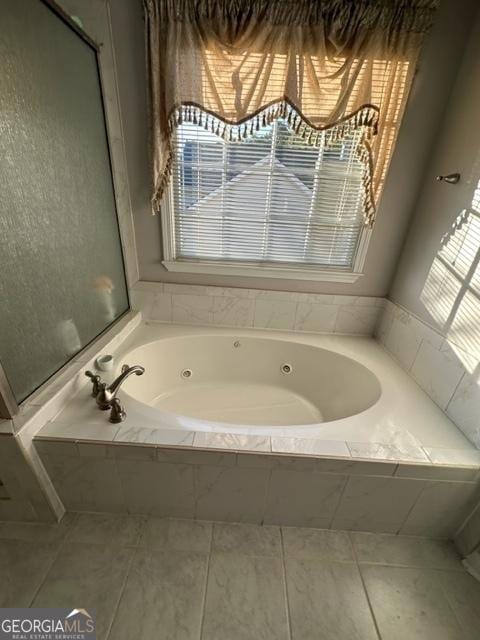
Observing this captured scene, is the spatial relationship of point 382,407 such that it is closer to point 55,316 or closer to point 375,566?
point 375,566

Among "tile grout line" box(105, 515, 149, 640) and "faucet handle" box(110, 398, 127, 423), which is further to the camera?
"faucet handle" box(110, 398, 127, 423)

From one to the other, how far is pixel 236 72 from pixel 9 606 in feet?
7.80

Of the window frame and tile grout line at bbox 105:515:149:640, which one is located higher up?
the window frame

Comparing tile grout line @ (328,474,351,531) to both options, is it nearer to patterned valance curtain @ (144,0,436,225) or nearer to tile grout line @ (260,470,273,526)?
tile grout line @ (260,470,273,526)

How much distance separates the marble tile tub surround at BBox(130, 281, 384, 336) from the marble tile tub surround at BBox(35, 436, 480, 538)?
99cm

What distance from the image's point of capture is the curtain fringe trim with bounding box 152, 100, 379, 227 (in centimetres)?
130

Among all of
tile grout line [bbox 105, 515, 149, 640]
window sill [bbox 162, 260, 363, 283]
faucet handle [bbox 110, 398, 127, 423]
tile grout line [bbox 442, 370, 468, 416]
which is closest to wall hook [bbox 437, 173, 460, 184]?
window sill [bbox 162, 260, 363, 283]

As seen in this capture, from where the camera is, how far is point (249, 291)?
5.84 feet

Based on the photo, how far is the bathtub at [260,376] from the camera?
4.98 ft

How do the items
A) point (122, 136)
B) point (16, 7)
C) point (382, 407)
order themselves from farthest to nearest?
point (122, 136)
point (382, 407)
point (16, 7)

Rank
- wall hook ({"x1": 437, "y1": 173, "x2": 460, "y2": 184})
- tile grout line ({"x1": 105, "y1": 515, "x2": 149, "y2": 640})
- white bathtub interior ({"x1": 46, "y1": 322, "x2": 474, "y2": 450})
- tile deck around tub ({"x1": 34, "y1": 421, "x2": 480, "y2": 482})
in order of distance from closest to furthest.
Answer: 1. tile grout line ({"x1": 105, "y1": 515, "x2": 149, "y2": 640})
2. tile deck around tub ({"x1": 34, "y1": 421, "x2": 480, "y2": 482})
3. wall hook ({"x1": 437, "y1": 173, "x2": 460, "y2": 184})
4. white bathtub interior ({"x1": 46, "y1": 322, "x2": 474, "y2": 450})

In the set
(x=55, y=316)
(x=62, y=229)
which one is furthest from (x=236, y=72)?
(x=55, y=316)

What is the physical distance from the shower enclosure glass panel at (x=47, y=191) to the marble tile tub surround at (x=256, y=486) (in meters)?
0.42

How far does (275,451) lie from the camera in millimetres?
954
